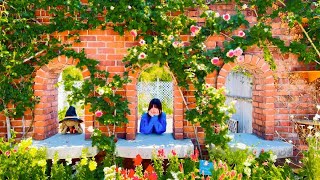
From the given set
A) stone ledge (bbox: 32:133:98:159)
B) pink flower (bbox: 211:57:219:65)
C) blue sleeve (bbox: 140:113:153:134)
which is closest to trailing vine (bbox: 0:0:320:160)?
pink flower (bbox: 211:57:219:65)

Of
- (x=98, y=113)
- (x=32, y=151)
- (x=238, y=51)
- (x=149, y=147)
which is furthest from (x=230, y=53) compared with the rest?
(x=32, y=151)

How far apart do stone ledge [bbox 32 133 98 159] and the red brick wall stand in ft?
0.63

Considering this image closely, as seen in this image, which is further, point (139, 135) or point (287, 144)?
point (139, 135)

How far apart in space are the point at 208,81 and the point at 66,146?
2.29m

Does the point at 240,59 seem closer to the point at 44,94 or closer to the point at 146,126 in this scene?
the point at 146,126

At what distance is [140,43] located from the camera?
5.29m

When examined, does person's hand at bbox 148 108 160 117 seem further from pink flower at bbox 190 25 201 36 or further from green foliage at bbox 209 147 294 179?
pink flower at bbox 190 25 201 36

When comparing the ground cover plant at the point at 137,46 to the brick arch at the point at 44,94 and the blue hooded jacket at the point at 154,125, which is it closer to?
the brick arch at the point at 44,94

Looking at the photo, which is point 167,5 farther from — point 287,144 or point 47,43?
point 287,144

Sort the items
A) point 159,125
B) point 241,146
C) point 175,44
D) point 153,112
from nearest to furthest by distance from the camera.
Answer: point 241,146, point 175,44, point 159,125, point 153,112

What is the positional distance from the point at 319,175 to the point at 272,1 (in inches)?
103

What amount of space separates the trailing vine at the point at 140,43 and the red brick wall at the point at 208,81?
0.11 metres

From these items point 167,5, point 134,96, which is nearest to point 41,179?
point 134,96

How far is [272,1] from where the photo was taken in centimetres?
550
